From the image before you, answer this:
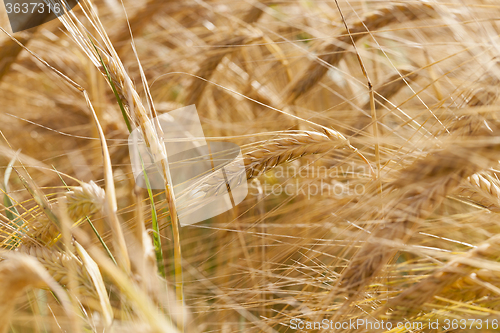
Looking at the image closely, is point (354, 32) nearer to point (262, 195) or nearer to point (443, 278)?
point (262, 195)

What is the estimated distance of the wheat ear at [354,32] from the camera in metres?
0.65

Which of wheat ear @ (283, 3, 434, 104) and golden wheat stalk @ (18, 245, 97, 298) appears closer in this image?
golden wheat stalk @ (18, 245, 97, 298)

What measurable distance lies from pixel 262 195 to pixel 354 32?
1.48ft

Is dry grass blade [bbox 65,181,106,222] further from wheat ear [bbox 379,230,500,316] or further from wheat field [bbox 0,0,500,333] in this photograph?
wheat ear [bbox 379,230,500,316]

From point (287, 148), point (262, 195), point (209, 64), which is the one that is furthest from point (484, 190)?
point (209, 64)

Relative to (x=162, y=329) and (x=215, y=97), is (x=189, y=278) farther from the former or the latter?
(x=215, y=97)

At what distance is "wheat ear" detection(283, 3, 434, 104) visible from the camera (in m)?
0.65

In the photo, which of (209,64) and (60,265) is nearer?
(60,265)

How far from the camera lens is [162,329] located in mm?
256

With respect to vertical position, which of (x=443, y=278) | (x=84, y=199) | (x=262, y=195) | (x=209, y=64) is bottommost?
(x=262, y=195)

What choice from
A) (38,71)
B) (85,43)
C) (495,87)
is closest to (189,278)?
(85,43)

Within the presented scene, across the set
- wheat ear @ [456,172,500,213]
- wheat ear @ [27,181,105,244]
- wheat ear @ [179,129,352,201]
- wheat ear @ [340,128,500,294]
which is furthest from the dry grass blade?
wheat ear @ [456,172,500,213]

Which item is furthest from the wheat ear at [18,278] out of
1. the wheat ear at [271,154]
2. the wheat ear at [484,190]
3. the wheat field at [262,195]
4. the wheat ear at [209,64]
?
the wheat ear at [209,64]

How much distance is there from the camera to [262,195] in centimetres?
77
